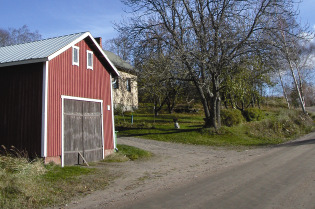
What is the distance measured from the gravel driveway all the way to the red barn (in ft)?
6.34

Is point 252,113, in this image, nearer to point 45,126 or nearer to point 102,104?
point 102,104

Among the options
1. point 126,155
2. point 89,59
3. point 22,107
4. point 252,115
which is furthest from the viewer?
point 252,115

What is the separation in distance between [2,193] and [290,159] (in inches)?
383

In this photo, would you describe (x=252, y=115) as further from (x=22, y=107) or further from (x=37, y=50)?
(x=22, y=107)

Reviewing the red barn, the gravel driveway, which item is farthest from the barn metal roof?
the gravel driveway

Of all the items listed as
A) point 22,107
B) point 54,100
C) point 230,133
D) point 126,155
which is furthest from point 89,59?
point 230,133

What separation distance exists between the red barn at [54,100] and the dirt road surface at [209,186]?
77.8 inches

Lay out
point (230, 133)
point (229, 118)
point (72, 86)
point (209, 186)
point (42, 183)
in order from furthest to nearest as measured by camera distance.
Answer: point (229, 118), point (230, 133), point (72, 86), point (42, 183), point (209, 186)

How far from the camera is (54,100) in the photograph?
35.9 feet

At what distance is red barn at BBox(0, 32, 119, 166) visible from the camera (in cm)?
1058

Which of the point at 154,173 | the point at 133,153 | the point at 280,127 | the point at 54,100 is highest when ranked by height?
the point at 54,100

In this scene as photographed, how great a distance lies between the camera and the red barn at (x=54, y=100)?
10.6 meters

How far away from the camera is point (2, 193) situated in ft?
22.0

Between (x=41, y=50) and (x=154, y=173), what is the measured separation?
651 cm
